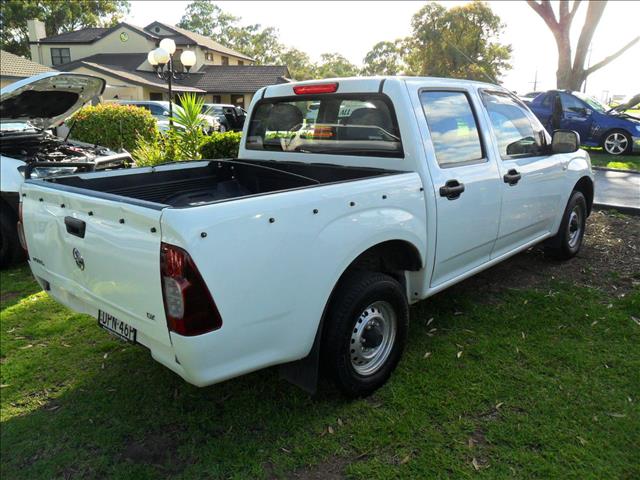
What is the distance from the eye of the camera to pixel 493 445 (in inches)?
107

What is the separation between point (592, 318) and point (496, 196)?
1.33m

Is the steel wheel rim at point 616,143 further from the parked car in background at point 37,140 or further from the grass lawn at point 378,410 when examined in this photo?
the parked car in background at point 37,140

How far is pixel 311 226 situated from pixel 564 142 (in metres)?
3.35

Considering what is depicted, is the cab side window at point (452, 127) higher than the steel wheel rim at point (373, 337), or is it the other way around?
the cab side window at point (452, 127)

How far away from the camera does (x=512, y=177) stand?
4035 millimetres

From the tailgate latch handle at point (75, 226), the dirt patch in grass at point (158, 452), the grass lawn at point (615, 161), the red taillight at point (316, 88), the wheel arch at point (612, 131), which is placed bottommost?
the dirt patch in grass at point (158, 452)

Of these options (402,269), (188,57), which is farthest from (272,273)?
(188,57)

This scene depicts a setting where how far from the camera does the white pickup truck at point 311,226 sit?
2.25 m

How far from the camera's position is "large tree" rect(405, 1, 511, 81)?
40.1m

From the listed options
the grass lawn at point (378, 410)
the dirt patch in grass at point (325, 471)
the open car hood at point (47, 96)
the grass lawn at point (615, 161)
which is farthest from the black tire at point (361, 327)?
the grass lawn at point (615, 161)

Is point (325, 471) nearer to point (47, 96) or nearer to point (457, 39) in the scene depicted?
point (47, 96)

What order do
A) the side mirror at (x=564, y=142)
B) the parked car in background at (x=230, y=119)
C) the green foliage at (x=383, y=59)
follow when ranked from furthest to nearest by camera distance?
the green foliage at (x=383, y=59) → the parked car in background at (x=230, y=119) → the side mirror at (x=564, y=142)

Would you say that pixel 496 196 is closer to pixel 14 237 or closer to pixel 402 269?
pixel 402 269

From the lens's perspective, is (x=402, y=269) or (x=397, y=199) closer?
(x=397, y=199)
